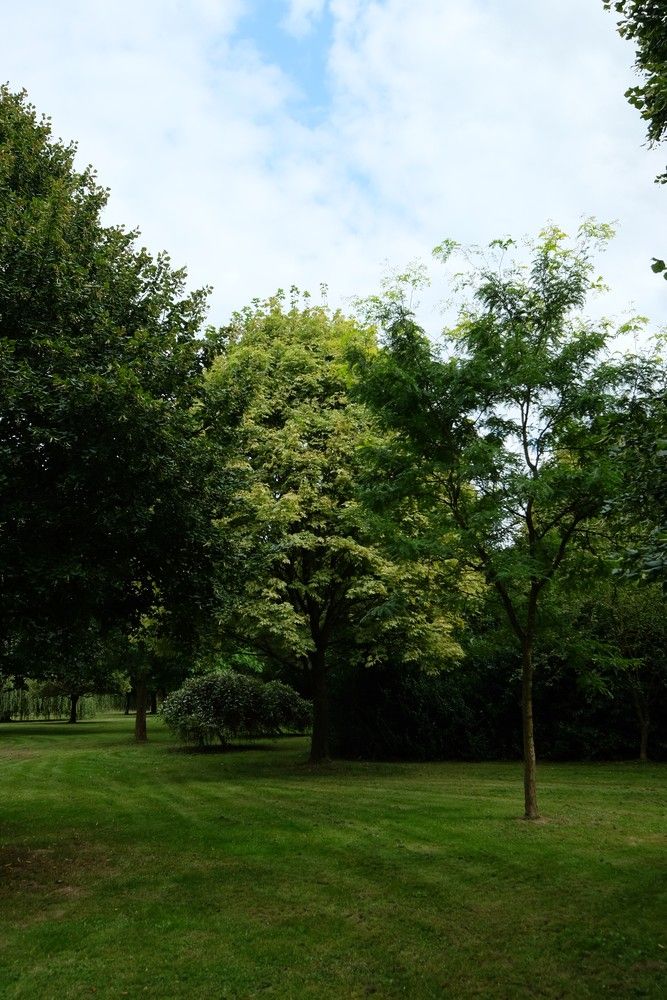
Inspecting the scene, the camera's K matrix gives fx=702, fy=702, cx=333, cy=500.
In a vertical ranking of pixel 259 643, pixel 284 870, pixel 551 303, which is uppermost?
pixel 551 303

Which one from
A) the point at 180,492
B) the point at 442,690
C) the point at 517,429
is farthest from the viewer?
the point at 442,690

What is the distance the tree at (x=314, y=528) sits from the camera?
56.5 feet

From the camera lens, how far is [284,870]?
9375 mm

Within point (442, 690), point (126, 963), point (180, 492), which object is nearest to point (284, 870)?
point (126, 963)

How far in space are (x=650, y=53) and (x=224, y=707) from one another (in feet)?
78.0

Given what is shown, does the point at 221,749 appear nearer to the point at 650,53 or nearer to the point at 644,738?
the point at 644,738

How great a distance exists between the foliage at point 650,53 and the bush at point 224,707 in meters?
23.1

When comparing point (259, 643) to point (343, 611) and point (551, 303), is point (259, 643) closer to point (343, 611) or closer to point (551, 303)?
point (343, 611)

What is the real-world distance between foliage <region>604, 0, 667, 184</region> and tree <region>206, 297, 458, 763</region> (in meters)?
8.77

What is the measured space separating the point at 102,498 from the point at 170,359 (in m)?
2.40

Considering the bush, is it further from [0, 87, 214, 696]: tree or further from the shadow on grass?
[0, 87, 214, 696]: tree

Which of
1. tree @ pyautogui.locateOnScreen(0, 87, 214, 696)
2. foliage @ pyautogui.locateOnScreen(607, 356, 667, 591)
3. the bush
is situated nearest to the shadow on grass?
the bush

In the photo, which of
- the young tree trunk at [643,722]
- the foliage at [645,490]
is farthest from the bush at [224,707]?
the foliage at [645,490]

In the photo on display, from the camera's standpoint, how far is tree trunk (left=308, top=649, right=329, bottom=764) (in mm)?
20742
